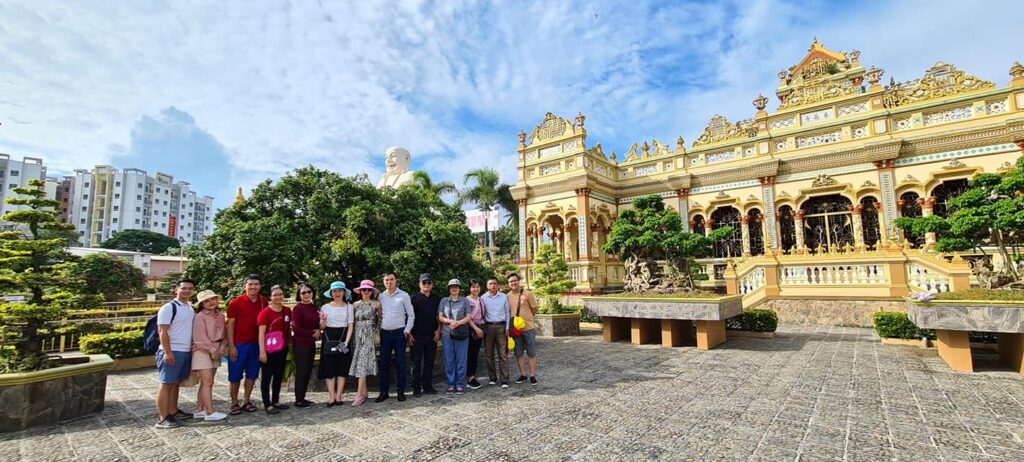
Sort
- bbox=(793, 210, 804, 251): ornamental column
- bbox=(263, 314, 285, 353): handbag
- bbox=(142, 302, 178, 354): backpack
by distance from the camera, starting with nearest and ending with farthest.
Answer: bbox=(142, 302, 178, 354): backpack
bbox=(263, 314, 285, 353): handbag
bbox=(793, 210, 804, 251): ornamental column

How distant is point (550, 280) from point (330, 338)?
25.9 feet

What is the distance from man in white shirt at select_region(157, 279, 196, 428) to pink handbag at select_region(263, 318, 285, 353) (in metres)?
0.72

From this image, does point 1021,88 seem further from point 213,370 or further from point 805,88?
point 213,370

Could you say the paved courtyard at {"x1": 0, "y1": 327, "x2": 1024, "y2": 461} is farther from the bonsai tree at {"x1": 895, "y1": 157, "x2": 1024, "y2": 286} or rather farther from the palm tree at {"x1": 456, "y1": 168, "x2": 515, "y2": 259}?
the palm tree at {"x1": 456, "y1": 168, "x2": 515, "y2": 259}

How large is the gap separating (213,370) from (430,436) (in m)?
2.66

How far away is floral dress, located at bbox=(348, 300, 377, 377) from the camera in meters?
5.23

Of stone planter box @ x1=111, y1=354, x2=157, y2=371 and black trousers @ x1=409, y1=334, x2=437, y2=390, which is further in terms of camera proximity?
stone planter box @ x1=111, y1=354, x2=157, y2=371

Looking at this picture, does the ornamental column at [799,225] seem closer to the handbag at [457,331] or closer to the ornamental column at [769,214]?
the ornamental column at [769,214]

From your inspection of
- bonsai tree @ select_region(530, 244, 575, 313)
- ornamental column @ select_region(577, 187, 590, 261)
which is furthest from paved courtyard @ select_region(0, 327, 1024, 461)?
ornamental column @ select_region(577, 187, 590, 261)

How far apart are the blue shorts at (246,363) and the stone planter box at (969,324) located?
28.5ft

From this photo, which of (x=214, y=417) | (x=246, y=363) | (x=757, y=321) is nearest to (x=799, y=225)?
(x=757, y=321)

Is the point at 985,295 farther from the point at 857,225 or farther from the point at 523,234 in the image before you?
the point at 523,234

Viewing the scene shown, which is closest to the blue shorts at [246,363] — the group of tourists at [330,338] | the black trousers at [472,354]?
the group of tourists at [330,338]

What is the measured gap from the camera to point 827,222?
15.4 meters
